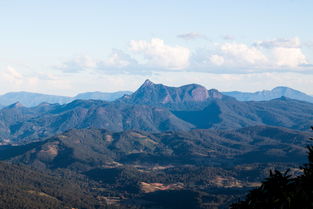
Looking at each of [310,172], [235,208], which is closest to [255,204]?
[235,208]

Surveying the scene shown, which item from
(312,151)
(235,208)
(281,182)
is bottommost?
(235,208)

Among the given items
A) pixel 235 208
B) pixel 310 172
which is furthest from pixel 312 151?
pixel 235 208

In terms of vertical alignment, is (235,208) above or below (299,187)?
below

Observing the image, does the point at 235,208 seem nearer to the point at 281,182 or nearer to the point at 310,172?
the point at 281,182

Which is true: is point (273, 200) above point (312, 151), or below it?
below

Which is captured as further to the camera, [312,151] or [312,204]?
[312,151]

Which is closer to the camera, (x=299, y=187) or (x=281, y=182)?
(x=299, y=187)

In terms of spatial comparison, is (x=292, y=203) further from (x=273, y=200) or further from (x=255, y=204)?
(x=255, y=204)

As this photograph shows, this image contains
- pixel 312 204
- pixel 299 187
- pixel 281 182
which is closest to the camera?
pixel 312 204

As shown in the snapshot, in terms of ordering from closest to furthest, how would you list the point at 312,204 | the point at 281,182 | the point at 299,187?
the point at 312,204
the point at 299,187
the point at 281,182
